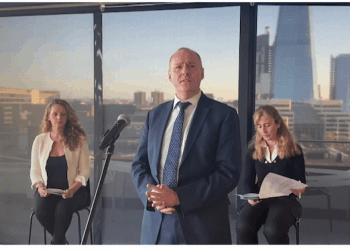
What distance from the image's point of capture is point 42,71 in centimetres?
305

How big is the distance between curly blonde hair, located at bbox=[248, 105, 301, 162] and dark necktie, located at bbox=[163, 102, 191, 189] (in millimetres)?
725

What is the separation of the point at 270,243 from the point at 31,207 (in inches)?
88.1

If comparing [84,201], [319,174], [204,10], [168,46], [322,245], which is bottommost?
[322,245]

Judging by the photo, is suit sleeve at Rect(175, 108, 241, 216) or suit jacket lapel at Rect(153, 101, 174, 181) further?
suit jacket lapel at Rect(153, 101, 174, 181)

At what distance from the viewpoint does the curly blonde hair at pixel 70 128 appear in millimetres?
2963

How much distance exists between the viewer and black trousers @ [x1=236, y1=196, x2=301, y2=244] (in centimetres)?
254

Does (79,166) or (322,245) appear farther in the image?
(79,166)

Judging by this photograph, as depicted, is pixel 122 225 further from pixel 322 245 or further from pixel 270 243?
pixel 322 245

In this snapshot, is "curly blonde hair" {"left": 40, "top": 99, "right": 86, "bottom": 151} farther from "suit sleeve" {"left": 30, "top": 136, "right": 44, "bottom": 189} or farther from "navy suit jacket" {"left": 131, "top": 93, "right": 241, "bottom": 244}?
"navy suit jacket" {"left": 131, "top": 93, "right": 241, "bottom": 244}

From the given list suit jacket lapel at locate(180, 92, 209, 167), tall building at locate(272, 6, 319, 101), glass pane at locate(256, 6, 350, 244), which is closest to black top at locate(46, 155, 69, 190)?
suit jacket lapel at locate(180, 92, 209, 167)

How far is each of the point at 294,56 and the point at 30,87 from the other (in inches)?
97.1

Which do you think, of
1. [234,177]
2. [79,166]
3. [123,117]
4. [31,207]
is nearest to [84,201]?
[79,166]

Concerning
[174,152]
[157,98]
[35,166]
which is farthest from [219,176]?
[35,166]

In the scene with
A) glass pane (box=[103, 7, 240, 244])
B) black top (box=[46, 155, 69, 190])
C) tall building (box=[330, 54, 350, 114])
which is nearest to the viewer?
tall building (box=[330, 54, 350, 114])
